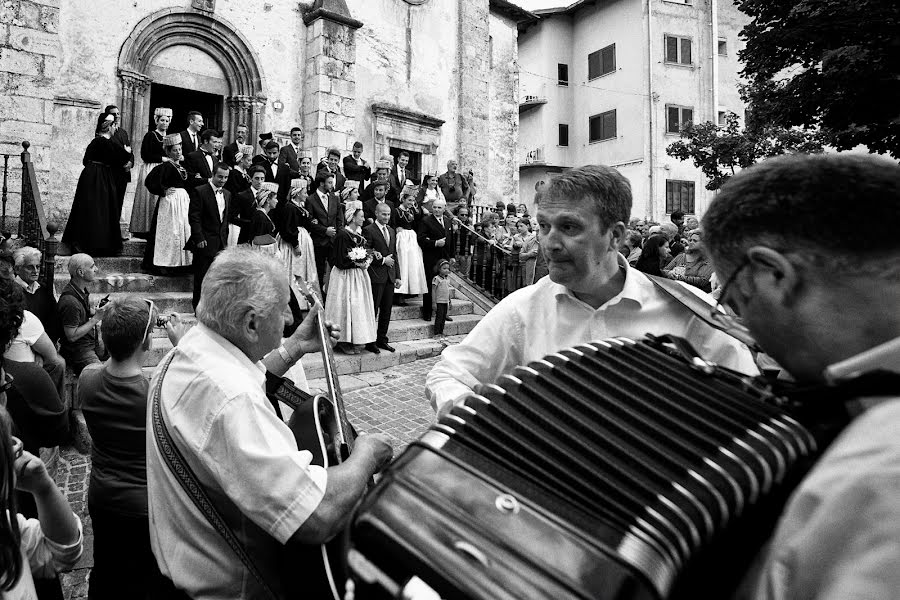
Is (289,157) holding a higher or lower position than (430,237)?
higher

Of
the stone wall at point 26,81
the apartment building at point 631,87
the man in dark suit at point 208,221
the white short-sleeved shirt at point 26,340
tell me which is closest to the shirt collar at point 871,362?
the white short-sleeved shirt at point 26,340

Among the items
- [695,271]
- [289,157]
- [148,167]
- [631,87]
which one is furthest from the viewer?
[631,87]

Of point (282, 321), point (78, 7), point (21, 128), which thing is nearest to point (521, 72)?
point (78, 7)

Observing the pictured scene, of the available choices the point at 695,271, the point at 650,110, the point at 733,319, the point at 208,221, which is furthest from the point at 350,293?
the point at 650,110

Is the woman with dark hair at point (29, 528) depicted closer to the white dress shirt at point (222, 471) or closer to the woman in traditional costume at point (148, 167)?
the white dress shirt at point (222, 471)

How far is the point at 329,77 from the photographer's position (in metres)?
14.3

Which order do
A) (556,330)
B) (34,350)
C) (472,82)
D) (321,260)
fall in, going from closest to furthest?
(556,330) < (34,350) < (321,260) < (472,82)

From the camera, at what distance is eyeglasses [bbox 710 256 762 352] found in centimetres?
117

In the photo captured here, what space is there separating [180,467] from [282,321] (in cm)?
60

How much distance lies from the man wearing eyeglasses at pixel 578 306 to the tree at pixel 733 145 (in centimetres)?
1980

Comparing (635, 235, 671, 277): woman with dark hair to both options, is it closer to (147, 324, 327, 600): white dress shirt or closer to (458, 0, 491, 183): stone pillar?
(147, 324, 327, 600): white dress shirt

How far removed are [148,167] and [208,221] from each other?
2025mm

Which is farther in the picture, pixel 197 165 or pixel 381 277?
pixel 197 165

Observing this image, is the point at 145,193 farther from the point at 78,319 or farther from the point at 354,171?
the point at 78,319
